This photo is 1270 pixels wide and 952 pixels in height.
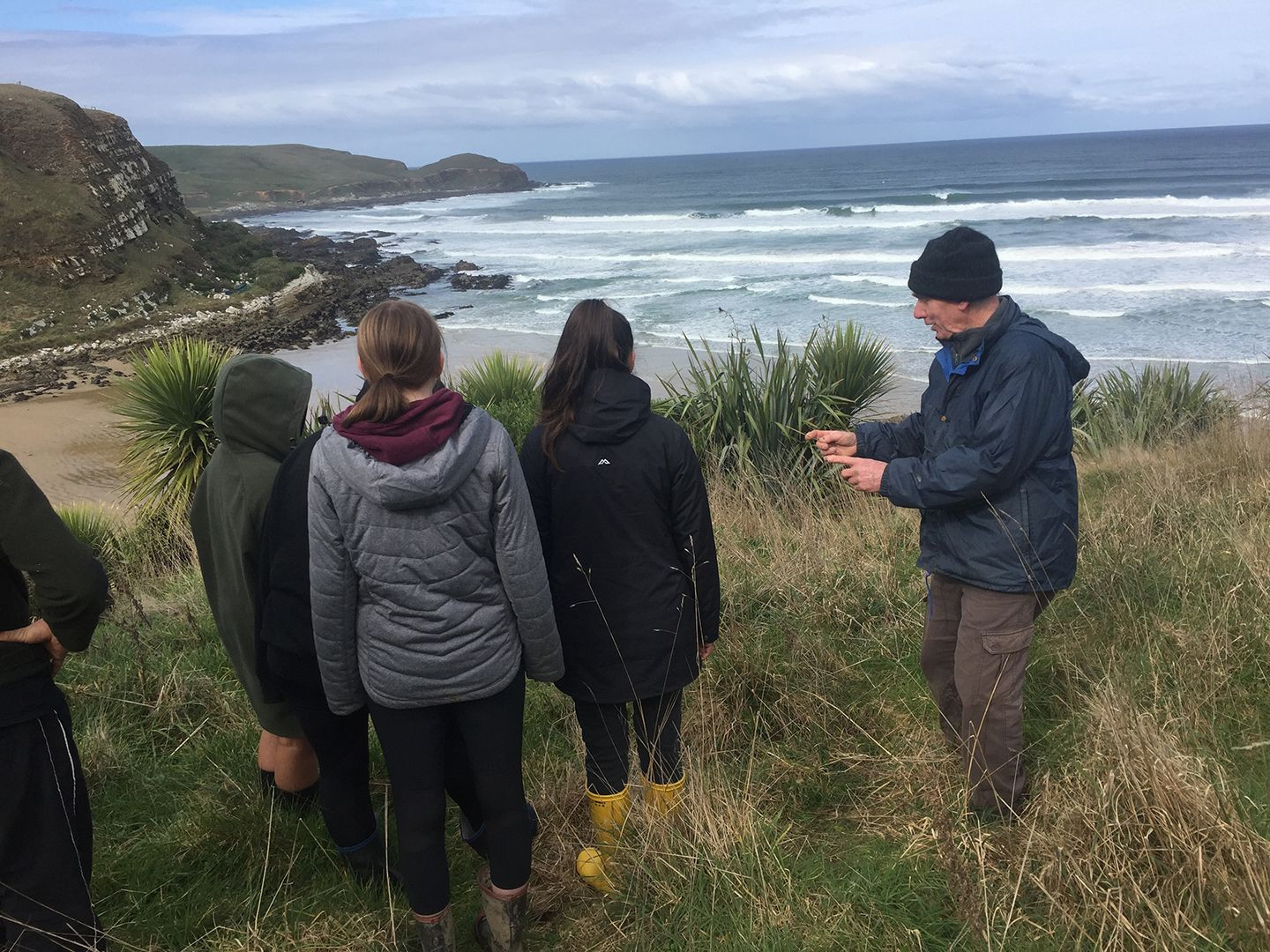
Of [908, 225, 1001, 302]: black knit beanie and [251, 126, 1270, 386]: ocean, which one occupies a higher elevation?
[908, 225, 1001, 302]: black knit beanie

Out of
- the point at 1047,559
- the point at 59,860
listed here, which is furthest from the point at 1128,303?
the point at 59,860

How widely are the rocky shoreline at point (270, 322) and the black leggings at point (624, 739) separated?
49.9 feet

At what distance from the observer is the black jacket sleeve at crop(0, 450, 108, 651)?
6.59ft

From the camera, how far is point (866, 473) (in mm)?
2824

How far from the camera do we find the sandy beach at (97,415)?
13.2 m

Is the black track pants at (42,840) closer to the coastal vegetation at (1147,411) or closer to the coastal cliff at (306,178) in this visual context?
the coastal vegetation at (1147,411)

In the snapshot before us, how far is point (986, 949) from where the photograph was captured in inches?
83.8

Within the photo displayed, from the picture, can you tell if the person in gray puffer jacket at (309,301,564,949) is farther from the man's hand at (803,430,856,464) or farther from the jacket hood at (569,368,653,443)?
the man's hand at (803,430,856,464)

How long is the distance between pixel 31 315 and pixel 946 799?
28737mm

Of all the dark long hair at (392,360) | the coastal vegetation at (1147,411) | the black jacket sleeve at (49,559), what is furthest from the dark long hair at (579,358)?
the coastal vegetation at (1147,411)

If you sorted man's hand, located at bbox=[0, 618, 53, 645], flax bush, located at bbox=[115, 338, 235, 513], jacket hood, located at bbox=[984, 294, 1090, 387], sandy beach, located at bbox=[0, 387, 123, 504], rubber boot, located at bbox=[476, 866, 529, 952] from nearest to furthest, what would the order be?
man's hand, located at bbox=[0, 618, 53, 645], rubber boot, located at bbox=[476, 866, 529, 952], jacket hood, located at bbox=[984, 294, 1090, 387], flax bush, located at bbox=[115, 338, 235, 513], sandy beach, located at bbox=[0, 387, 123, 504]

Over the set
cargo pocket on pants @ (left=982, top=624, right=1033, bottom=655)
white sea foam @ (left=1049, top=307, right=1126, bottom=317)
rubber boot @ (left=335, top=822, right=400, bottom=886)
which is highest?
cargo pocket on pants @ (left=982, top=624, right=1033, bottom=655)

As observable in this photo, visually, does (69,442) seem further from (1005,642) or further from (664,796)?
(1005,642)

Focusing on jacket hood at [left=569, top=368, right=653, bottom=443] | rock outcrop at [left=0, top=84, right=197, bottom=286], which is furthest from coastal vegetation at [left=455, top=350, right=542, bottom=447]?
rock outcrop at [left=0, top=84, right=197, bottom=286]
